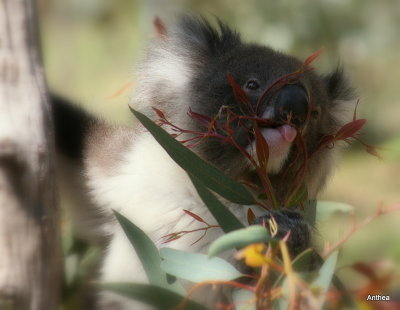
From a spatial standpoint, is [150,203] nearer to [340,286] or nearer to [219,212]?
[219,212]

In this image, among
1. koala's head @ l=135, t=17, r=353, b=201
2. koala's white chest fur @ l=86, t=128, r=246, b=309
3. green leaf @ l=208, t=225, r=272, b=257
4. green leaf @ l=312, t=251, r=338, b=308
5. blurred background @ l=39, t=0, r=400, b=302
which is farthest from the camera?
blurred background @ l=39, t=0, r=400, b=302

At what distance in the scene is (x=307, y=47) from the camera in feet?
15.5

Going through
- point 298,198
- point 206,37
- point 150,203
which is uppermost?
point 206,37

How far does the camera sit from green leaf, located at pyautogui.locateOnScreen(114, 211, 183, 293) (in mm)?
1218

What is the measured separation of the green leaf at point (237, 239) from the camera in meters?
0.94

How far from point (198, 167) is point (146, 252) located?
0.65ft

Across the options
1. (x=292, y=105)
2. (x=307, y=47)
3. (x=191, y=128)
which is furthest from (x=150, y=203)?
(x=307, y=47)

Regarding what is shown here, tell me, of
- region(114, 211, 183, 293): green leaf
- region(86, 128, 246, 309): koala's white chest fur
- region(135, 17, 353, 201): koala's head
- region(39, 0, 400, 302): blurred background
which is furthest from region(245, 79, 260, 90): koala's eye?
region(39, 0, 400, 302): blurred background

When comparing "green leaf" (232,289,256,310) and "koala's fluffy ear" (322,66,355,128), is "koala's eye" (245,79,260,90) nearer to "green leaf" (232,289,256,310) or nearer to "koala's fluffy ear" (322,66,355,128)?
"koala's fluffy ear" (322,66,355,128)

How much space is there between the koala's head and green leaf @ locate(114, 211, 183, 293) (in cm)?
38

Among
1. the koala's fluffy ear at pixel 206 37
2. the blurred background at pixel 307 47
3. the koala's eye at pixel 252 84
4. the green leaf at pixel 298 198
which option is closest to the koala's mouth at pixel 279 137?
the green leaf at pixel 298 198

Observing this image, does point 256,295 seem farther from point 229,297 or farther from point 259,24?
point 259,24

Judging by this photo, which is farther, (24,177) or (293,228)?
(293,228)

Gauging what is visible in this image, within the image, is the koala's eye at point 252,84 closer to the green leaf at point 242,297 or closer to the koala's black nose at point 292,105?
the koala's black nose at point 292,105
